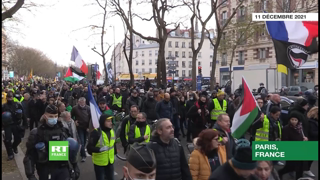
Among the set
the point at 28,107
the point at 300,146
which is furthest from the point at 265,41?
the point at 300,146

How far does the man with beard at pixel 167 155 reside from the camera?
398 centimetres

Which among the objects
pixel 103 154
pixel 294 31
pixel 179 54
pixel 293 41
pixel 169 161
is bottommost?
pixel 103 154

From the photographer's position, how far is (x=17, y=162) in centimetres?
808

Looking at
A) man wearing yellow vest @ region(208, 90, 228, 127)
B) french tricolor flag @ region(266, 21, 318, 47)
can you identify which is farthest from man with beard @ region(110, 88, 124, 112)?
french tricolor flag @ region(266, 21, 318, 47)

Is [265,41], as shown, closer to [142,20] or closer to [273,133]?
[142,20]

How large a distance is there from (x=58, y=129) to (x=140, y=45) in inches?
3704

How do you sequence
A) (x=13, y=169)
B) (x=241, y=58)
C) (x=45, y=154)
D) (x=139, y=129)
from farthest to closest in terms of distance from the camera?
(x=241, y=58)
(x=13, y=169)
(x=139, y=129)
(x=45, y=154)

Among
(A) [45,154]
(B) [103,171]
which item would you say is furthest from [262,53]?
(A) [45,154]

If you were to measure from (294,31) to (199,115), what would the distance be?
5.73 m

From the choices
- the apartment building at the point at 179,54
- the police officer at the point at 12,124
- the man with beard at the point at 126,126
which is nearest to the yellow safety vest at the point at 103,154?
the man with beard at the point at 126,126

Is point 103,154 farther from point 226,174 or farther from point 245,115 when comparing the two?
point 226,174

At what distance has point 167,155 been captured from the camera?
3.99 m

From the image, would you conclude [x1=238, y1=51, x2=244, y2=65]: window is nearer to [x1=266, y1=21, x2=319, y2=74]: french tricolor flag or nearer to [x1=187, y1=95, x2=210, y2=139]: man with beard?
[x1=187, y1=95, x2=210, y2=139]: man with beard

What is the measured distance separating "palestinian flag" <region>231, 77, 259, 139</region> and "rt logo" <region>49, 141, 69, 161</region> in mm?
2188
